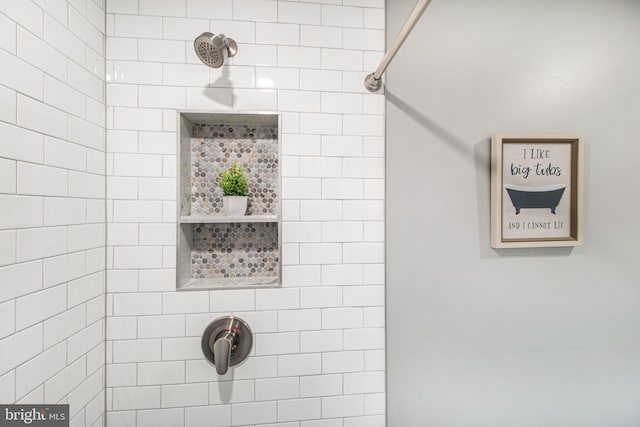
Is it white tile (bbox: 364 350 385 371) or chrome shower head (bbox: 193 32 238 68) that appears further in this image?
white tile (bbox: 364 350 385 371)

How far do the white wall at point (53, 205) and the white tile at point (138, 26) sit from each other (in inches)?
2.0

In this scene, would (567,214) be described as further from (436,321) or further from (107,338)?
(107,338)

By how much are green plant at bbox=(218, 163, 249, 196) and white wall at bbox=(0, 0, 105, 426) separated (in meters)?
0.40

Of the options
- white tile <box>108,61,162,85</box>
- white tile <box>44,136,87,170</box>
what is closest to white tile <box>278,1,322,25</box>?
white tile <box>108,61,162,85</box>

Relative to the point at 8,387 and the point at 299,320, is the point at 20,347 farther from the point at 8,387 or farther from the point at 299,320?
the point at 299,320

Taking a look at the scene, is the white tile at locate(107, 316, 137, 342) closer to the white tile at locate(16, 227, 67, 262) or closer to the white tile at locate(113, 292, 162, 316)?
the white tile at locate(113, 292, 162, 316)

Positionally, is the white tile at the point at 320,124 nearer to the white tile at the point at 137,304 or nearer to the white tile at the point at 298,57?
the white tile at the point at 298,57

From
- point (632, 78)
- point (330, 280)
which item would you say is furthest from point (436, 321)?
point (632, 78)

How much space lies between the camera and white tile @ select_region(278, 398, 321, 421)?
1.01 meters

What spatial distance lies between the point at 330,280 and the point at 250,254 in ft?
1.07

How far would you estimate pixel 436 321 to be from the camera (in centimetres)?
105

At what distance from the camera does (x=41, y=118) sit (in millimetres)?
709

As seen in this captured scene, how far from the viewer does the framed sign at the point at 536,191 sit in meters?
1.04

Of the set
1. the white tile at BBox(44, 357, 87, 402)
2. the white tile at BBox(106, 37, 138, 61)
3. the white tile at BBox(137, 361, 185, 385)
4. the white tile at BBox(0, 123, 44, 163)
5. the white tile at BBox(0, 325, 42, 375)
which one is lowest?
the white tile at BBox(137, 361, 185, 385)
